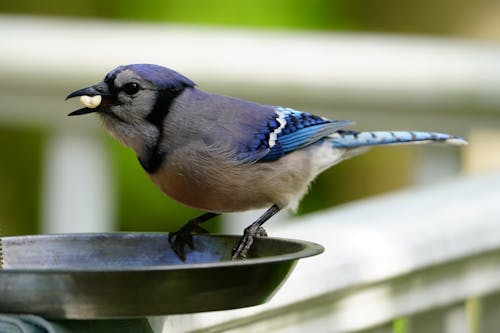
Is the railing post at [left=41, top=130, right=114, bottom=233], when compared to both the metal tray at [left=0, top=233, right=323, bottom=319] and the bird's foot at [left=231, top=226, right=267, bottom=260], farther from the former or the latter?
the metal tray at [left=0, top=233, right=323, bottom=319]

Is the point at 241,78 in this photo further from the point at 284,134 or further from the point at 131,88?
the point at 131,88

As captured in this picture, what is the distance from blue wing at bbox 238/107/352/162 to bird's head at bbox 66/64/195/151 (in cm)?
24

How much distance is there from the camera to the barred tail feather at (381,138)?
2023mm

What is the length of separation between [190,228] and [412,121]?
129 centimetres

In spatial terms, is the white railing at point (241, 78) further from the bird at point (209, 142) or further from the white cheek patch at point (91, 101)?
the white cheek patch at point (91, 101)

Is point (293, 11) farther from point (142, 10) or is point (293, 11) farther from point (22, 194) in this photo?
point (22, 194)

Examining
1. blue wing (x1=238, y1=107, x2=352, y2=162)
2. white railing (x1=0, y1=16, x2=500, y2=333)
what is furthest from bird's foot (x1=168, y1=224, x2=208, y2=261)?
white railing (x1=0, y1=16, x2=500, y2=333)

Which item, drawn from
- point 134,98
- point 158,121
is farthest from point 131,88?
point 158,121

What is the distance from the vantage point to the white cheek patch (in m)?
1.34

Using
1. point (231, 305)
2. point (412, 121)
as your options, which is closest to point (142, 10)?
point (412, 121)

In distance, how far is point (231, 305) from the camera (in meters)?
1.16

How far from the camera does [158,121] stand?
4.95ft

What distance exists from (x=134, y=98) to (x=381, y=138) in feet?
2.44

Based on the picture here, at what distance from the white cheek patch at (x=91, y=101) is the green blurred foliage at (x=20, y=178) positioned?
216 cm
